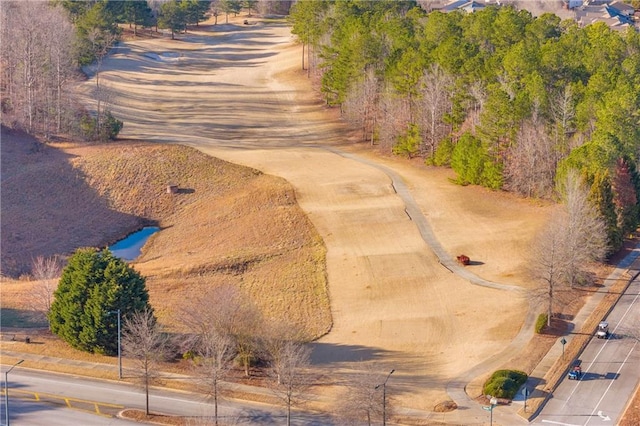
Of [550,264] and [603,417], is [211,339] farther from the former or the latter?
[550,264]

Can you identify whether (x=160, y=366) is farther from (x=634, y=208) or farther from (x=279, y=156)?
(x=279, y=156)

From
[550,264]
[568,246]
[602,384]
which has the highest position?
[568,246]

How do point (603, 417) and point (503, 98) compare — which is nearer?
point (603, 417)

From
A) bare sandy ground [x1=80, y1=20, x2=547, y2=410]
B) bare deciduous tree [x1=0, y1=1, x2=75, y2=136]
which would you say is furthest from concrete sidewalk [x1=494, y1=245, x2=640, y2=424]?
bare deciduous tree [x1=0, y1=1, x2=75, y2=136]

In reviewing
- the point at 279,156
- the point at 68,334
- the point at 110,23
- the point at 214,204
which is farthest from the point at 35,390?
the point at 110,23

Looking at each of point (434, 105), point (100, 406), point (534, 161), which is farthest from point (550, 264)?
point (434, 105)

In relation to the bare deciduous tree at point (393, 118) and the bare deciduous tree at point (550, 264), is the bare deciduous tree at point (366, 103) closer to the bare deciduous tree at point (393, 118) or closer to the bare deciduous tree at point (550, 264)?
the bare deciduous tree at point (393, 118)

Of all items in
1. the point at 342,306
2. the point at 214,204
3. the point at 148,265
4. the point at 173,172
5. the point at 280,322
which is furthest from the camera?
the point at 173,172
